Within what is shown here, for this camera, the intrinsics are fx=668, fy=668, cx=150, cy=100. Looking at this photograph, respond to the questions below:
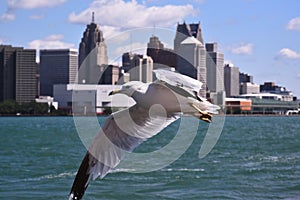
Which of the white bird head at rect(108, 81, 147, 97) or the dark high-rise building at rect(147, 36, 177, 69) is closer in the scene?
the white bird head at rect(108, 81, 147, 97)

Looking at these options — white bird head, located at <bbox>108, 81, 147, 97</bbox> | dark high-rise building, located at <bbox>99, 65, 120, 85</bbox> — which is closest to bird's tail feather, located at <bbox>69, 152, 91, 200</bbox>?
white bird head, located at <bbox>108, 81, 147, 97</bbox>

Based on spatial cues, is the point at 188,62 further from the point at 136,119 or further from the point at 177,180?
the point at 136,119

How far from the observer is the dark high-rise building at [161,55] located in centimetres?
1559

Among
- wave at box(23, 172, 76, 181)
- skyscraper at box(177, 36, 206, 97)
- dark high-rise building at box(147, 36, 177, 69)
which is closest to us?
dark high-rise building at box(147, 36, 177, 69)

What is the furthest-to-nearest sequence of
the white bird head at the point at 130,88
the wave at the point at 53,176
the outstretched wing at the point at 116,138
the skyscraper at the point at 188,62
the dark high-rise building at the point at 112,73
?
1. the dark high-rise building at the point at 112,73
2. the wave at the point at 53,176
3. the skyscraper at the point at 188,62
4. the outstretched wing at the point at 116,138
5. the white bird head at the point at 130,88

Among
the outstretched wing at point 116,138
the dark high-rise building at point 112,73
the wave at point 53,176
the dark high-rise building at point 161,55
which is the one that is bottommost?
the wave at point 53,176

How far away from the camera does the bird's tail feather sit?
12.3m

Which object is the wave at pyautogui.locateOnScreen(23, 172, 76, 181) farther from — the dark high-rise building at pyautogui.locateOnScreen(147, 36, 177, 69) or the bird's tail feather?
the bird's tail feather

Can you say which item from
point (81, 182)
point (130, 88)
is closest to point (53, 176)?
point (81, 182)

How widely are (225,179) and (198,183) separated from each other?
185 centimetres

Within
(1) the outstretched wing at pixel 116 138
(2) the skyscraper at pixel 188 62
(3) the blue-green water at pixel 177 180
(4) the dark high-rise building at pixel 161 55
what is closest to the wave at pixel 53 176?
(3) the blue-green water at pixel 177 180

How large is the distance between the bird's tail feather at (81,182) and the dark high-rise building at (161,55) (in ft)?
12.7

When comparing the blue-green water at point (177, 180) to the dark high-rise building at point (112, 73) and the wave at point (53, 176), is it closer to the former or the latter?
the wave at point (53, 176)

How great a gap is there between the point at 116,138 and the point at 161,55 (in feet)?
17.8
